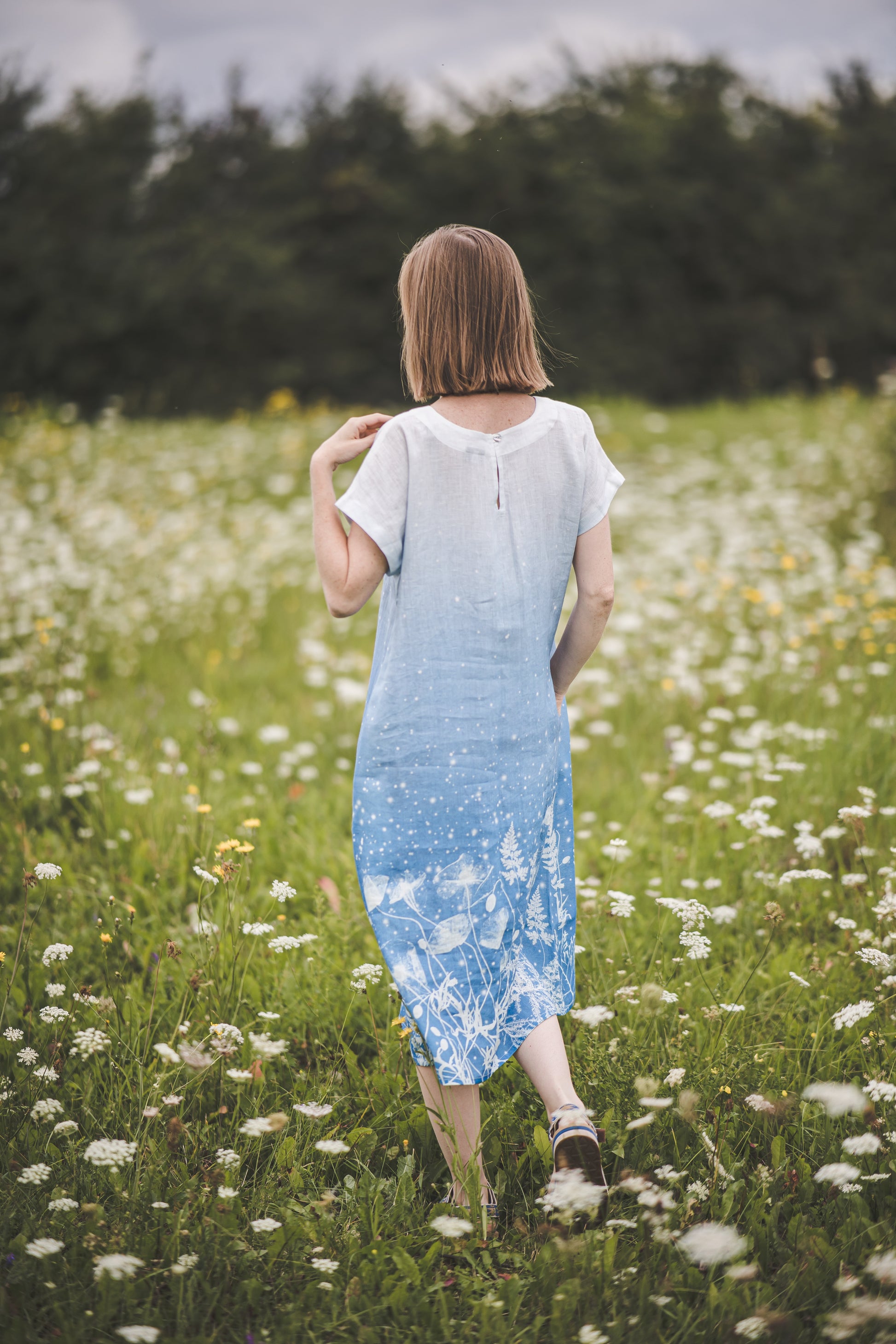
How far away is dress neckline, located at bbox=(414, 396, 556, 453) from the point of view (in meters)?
1.76

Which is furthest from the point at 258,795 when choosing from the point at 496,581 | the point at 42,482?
the point at 42,482

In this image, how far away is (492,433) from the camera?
5.87 ft

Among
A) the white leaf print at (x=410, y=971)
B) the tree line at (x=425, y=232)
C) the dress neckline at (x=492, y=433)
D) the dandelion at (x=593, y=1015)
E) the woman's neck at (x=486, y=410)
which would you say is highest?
the tree line at (x=425, y=232)

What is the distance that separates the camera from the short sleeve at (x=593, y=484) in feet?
6.15

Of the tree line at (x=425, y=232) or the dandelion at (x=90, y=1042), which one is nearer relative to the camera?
the dandelion at (x=90, y=1042)

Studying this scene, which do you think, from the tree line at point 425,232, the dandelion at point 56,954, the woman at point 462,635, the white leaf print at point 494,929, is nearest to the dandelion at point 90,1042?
the dandelion at point 56,954

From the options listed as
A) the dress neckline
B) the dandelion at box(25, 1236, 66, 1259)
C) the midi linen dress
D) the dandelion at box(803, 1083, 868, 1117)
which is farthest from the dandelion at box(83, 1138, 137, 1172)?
the dress neckline

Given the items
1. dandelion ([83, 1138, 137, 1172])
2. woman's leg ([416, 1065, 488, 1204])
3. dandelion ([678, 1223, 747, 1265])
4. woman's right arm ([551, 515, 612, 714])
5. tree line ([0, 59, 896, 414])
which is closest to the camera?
dandelion ([678, 1223, 747, 1265])

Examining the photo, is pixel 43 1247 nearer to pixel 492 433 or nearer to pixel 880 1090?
pixel 880 1090

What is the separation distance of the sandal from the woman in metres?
0.03

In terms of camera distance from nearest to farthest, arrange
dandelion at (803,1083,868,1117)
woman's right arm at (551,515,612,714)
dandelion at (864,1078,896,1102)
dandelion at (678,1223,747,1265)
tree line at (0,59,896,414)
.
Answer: dandelion at (678,1223,747,1265) < dandelion at (803,1083,868,1117) < dandelion at (864,1078,896,1102) < woman's right arm at (551,515,612,714) < tree line at (0,59,896,414)

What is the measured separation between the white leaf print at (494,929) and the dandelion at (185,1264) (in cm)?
70

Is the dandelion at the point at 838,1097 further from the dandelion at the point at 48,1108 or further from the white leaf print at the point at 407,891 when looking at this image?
the dandelion at the point at 48,1108

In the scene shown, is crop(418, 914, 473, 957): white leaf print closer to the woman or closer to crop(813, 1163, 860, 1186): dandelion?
the woman
